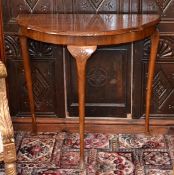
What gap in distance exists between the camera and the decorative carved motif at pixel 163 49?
2.43 m

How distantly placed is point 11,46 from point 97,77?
1.84 feet

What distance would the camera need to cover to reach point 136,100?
2.59 m

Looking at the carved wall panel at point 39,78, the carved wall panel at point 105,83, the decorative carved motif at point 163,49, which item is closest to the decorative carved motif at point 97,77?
the carved wall panel at point 105,83

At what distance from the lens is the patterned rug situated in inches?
89.8

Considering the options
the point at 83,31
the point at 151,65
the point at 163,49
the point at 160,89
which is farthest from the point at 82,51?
the point at 160,89

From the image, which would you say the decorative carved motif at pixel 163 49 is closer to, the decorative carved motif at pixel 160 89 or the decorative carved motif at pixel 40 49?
the decorative carved motif at pixel 160 89

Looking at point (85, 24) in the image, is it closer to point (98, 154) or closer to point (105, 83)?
point (105, 83)

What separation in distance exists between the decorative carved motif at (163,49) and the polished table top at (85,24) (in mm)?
230

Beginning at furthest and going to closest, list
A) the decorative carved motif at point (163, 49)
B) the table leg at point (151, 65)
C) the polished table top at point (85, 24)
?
1. the decorative carved motif at point (163, 49)
2. the table leg at point (151, 65)
3. the polished table top at point (85, 24)

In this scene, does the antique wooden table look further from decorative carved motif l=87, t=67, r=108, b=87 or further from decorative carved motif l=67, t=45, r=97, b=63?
decorative carved motif l=87, t=67, r=108, b=87

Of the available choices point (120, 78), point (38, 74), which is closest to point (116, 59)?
point (120, 78)

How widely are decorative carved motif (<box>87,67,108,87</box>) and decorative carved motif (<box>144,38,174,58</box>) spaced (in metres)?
0.29

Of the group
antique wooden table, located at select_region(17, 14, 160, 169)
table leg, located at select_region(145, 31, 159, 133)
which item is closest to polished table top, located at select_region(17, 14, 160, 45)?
antique wooden table, located at select_region(17, 14, 160, 169)

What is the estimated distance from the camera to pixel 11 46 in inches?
98.6
